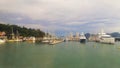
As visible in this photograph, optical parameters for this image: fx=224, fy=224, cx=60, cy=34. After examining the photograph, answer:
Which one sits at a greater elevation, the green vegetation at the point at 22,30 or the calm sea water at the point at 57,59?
the green vegetation at the point at 22,30

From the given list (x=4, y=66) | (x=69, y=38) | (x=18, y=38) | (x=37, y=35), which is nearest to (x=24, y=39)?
(x=18, y=38)

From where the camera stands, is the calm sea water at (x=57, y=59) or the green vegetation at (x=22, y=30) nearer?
the calm sea water at (x=57, y=59)

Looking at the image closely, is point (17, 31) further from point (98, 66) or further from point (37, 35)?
point (98, 66)

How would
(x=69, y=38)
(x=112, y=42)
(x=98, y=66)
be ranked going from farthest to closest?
(x=69, y=38) → (x=112, y=42) → (x=98, y=66)

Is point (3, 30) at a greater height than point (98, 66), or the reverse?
point (3, 30)

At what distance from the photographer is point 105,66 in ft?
81.0

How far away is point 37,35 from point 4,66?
87.6 metres

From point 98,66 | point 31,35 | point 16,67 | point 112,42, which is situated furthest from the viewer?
point 31,35

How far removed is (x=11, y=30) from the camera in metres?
100

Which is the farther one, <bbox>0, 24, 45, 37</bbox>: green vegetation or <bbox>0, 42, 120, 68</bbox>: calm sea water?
<bbox>0, 24, 45, 37</bbox>: green vegetation

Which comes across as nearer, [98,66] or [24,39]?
[98,66]

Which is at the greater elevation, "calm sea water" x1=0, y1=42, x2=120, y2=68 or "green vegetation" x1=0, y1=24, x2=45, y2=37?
"green vegetation" x1=0, y1=24, x2=45, y2=37

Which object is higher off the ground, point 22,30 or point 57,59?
point 22,30

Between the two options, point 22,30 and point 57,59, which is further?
point 22,30
